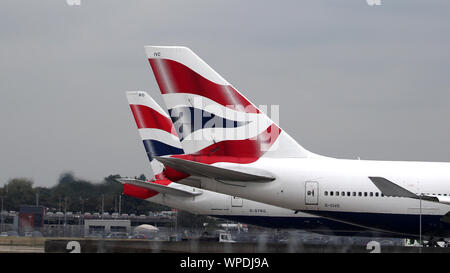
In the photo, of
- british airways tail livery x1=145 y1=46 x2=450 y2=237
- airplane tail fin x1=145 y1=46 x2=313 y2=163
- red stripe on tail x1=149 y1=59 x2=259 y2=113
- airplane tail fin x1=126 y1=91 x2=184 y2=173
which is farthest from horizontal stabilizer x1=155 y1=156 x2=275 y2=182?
airplane tail fin x1=126 y1=91 x2=184 y2=173

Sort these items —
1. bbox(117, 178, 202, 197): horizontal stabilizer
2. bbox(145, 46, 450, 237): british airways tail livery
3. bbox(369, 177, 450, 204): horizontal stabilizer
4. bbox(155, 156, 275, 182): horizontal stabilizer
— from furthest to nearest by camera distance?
bbox(117, 178, 202, 197): horizontal stabilizer
bbox(145, 46, 450, 237): british airways tail livery
bbox(369, 177, 450, 204): horizontal stabilizer
bbox(155, 156, 275, 182): horizontal stabilizer

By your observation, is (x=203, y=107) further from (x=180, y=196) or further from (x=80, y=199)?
(x=80, y=199)

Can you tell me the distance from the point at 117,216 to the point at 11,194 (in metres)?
21.6

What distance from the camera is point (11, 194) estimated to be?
268ft

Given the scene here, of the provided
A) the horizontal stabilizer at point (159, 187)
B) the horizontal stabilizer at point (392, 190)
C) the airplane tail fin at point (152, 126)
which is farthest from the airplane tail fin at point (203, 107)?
the airplane tail fin at point (152, 126)

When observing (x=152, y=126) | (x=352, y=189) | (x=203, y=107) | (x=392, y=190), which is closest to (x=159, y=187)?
(x=152, y=126)

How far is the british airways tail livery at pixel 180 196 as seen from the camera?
133 feet

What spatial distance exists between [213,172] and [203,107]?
9.38 ft

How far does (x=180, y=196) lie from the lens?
1676 inches

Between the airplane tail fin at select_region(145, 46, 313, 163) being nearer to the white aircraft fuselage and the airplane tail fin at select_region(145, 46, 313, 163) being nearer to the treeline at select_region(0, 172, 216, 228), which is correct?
the white aircraft fuselage

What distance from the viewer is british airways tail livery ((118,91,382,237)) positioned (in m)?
40.5
